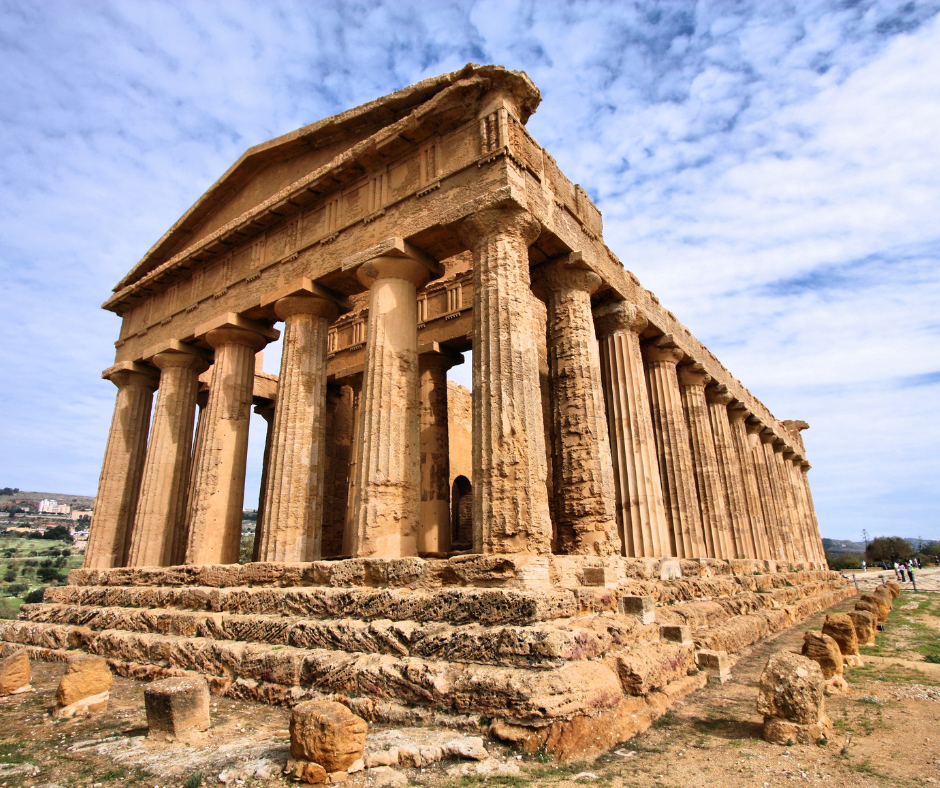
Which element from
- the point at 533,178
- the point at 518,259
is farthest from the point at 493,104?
the point at 518,259

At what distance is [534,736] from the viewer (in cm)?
455

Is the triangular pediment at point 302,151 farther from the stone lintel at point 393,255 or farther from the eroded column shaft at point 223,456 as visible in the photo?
the eroded column shaft at point 223,456

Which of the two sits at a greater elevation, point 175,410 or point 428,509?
point 175,410

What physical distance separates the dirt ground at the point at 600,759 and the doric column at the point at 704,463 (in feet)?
27.5

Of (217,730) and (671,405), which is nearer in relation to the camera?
(217,730)

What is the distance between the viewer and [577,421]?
30.3ft

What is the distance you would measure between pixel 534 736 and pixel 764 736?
5.84 ft

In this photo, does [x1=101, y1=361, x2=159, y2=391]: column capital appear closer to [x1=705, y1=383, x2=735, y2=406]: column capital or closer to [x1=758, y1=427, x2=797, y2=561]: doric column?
[x1=705, y1=383, x2=735, y2=406]: column capital

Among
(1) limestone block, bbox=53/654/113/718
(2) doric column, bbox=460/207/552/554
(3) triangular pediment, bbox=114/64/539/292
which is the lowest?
(1) limestone block, bbox=53/654/113/718

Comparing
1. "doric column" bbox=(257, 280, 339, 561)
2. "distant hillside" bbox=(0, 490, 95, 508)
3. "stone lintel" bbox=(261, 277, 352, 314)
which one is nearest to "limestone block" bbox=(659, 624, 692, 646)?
"doric column" bbox=(257, 280, 339, 561)

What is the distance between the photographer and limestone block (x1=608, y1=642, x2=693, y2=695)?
5.50 meters

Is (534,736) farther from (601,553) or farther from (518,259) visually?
(518,259)

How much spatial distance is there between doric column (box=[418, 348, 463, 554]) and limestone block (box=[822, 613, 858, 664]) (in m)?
6.84

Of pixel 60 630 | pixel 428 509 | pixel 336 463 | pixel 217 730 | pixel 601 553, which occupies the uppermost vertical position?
pixel 336 463
